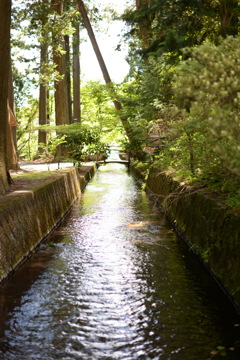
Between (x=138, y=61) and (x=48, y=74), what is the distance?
401cm

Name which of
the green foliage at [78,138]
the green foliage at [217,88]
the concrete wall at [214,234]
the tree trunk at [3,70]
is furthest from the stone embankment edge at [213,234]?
the green foliage at [78,138]

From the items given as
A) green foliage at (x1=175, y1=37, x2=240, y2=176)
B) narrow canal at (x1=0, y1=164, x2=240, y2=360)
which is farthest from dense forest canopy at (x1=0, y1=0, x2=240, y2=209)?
narrow canal at (x1=0, y1=164, x2=240, y2=360)

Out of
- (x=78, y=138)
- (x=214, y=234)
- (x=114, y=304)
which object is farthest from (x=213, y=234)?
(x=78, y=138)

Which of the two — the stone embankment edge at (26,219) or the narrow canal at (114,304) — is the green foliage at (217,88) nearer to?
the narrow canal at (114,304)

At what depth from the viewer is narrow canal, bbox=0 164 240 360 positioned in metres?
4.63

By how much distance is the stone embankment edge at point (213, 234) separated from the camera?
19.2ft

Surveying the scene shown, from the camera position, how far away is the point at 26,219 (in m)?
8.27

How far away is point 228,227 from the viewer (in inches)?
246

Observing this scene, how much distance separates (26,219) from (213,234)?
3.24 metres

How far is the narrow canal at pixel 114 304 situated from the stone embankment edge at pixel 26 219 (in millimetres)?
214

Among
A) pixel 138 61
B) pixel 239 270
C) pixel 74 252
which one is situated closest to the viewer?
pixel 239 270

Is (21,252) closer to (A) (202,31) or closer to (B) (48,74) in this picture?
(A) (202,31)

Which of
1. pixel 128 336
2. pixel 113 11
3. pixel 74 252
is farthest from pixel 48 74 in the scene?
pixel 128 336

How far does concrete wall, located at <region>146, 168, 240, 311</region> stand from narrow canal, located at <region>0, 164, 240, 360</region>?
24 centimetres
